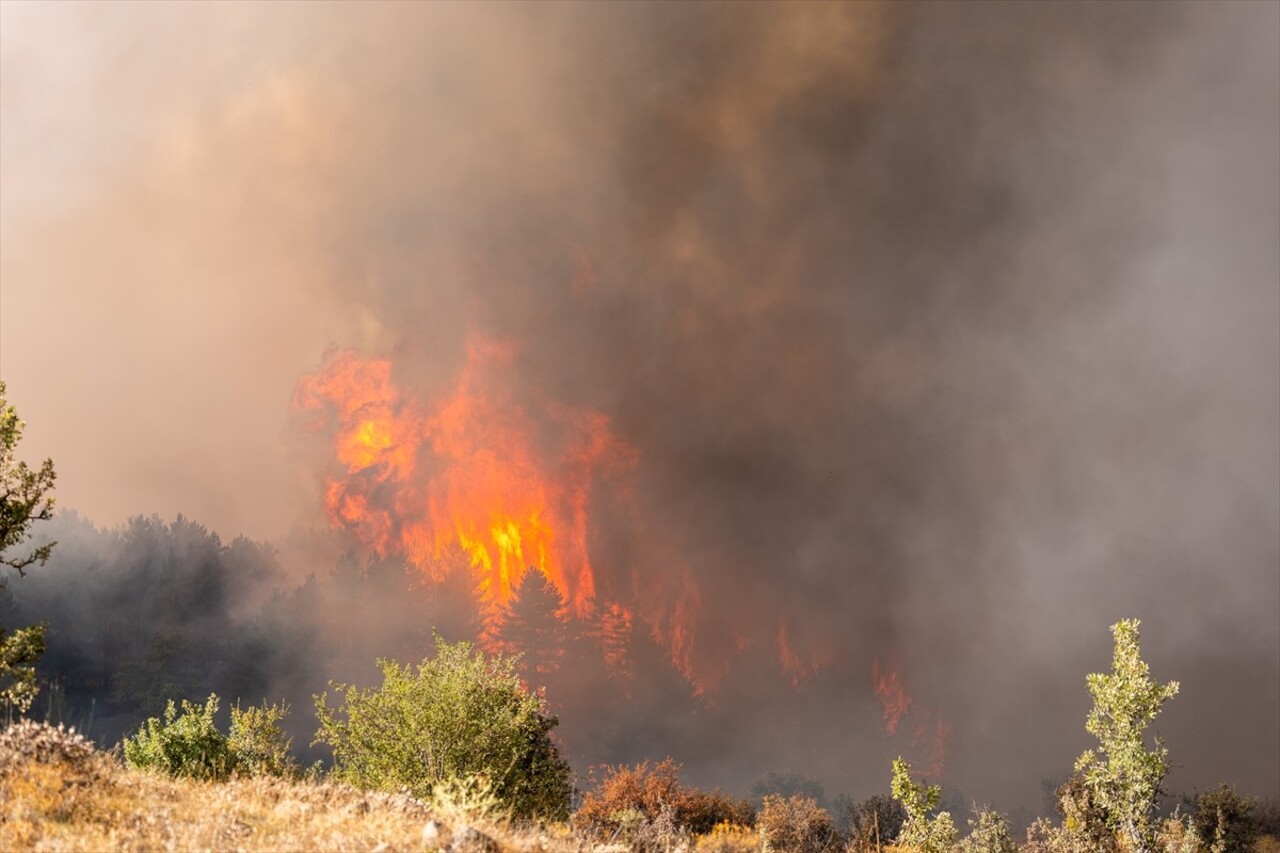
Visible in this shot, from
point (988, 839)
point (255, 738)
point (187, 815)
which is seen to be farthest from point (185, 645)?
point (187, 815)

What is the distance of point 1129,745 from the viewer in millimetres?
44000

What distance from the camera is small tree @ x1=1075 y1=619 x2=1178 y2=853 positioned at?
143 ft

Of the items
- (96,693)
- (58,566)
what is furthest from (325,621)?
(58,566)

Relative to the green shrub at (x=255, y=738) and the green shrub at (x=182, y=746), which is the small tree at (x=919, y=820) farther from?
the green shrub at (x=255, y=738)

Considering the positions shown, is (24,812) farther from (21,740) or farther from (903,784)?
(903,784)

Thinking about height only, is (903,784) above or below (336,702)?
below

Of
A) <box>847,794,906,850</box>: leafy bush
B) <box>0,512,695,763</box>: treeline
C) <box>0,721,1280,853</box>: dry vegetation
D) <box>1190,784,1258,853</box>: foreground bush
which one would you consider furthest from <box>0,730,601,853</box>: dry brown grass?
<box>0,512,695,763</box>: treeline

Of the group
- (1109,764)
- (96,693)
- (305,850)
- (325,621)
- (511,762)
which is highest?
(325,621)

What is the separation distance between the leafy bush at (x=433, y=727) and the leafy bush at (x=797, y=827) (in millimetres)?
42902

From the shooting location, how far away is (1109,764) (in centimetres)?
4531

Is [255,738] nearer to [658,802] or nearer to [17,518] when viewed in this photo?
[658,802]

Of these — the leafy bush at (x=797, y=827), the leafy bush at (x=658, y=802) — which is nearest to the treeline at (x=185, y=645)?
the leafy bush at (x=658, y=802)

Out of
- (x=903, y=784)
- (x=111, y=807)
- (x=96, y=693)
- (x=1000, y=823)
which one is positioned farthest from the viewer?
(x=96, y=693)

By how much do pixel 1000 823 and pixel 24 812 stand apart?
74.2 meters
